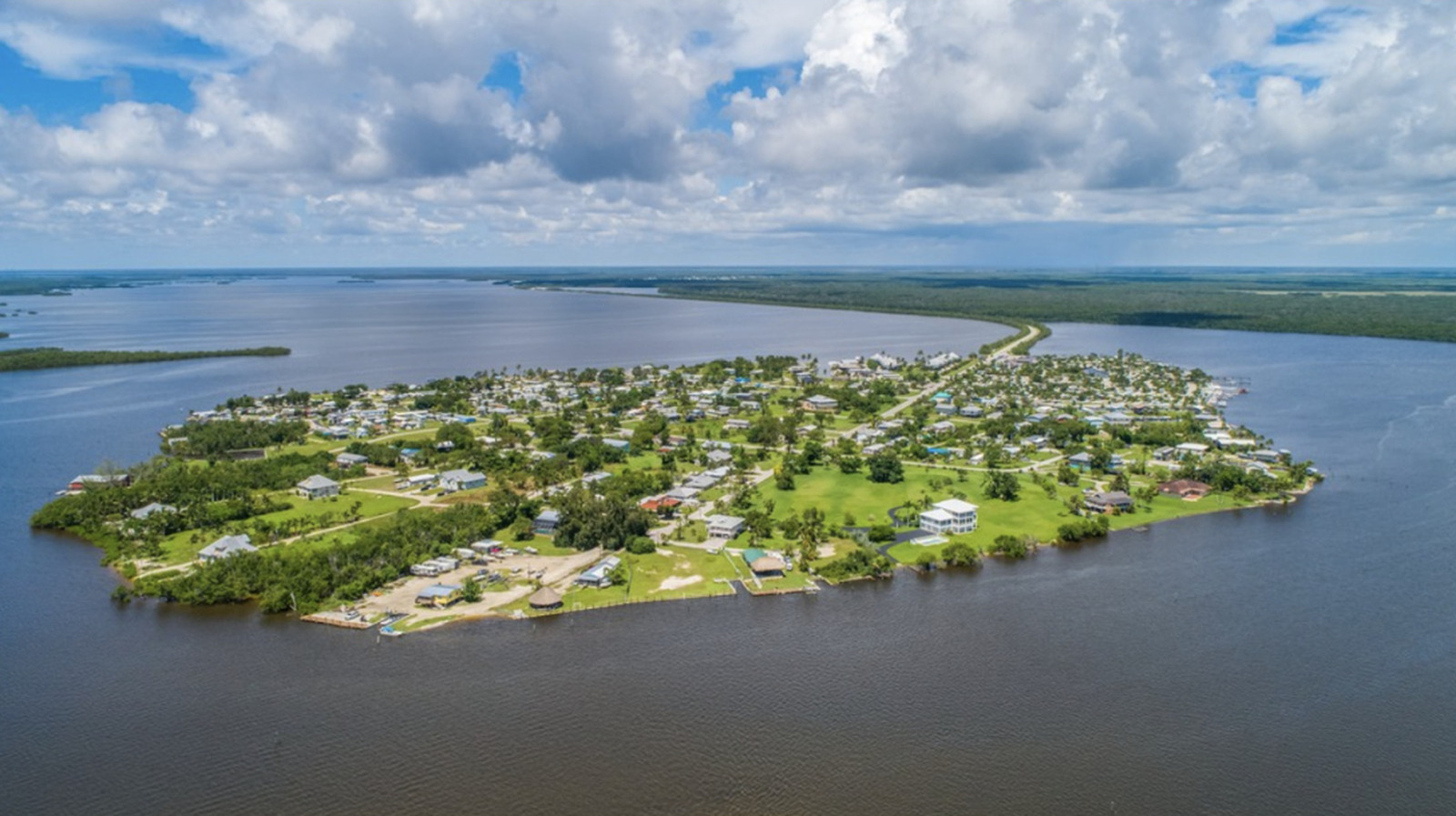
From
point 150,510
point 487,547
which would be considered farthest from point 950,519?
point 150,510

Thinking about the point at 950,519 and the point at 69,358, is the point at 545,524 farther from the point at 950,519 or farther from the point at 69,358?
the point at 69,358

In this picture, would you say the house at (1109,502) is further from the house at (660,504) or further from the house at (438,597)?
the house at (438,597)

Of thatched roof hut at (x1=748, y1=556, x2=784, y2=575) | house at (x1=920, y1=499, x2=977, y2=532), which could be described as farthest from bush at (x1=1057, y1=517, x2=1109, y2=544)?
thatched roof hut at (x1=748, y1=556, x2=784, y2=575)

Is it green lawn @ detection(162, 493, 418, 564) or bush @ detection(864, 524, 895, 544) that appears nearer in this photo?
green lawn @ detection(162, 493, 418, 564)

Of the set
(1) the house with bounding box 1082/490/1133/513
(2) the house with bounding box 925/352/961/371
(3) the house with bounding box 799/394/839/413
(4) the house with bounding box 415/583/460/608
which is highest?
(2) the house with bounding box 925/352/961/371

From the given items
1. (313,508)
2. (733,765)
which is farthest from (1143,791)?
(313,508)

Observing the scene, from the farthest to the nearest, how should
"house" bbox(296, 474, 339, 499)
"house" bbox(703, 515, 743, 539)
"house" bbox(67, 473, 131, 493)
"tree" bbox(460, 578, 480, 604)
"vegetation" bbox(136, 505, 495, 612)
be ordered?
"house" bbox(296, 474, 339, 499) < "house" bbox(67, 473, 131, 493) < "house" bbox(703, 515, 743, 539) < "vegetation" bbox(136, 505, 495, 612) < "tree" bbox(460, 578, 480, 604)

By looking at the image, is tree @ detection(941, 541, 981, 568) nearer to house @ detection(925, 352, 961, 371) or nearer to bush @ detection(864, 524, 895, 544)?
bush @ detection(864, 524, 895, 544)
